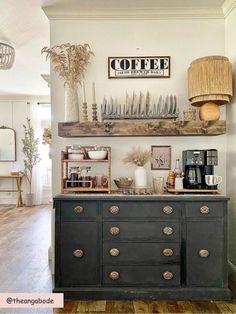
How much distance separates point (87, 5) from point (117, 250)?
2374 mm

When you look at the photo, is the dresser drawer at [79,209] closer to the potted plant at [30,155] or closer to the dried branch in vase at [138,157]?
the dried branch in vase at [138,157]

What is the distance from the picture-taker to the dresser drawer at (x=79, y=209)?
2.47 metres

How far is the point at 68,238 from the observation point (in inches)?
97.0

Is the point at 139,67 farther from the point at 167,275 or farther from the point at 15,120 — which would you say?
the point at 15,120

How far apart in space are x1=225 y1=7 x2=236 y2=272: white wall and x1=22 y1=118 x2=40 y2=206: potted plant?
5.20 m

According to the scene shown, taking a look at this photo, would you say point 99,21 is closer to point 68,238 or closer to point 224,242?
point 68,238

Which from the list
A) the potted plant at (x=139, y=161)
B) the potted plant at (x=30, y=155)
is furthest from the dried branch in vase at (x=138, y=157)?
the potted plant at (x=30, y=155)

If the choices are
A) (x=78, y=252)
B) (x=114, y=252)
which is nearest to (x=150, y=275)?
(x=114, y=252)

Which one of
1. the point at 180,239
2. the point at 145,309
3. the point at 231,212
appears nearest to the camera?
the point at 145,309

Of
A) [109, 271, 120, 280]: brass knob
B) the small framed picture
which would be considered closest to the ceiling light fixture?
the small framed picture

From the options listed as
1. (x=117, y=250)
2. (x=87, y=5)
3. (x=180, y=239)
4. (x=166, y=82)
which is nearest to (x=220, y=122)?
(x=166, y=82)

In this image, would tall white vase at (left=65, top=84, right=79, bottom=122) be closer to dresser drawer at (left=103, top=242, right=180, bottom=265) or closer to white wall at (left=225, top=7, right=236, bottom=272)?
dresser drawer at (left=103, top=242, right=180, bottom=265)

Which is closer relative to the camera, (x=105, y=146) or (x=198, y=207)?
(x=198, y=207)

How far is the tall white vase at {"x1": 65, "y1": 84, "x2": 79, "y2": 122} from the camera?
Answer: 9.05ft
